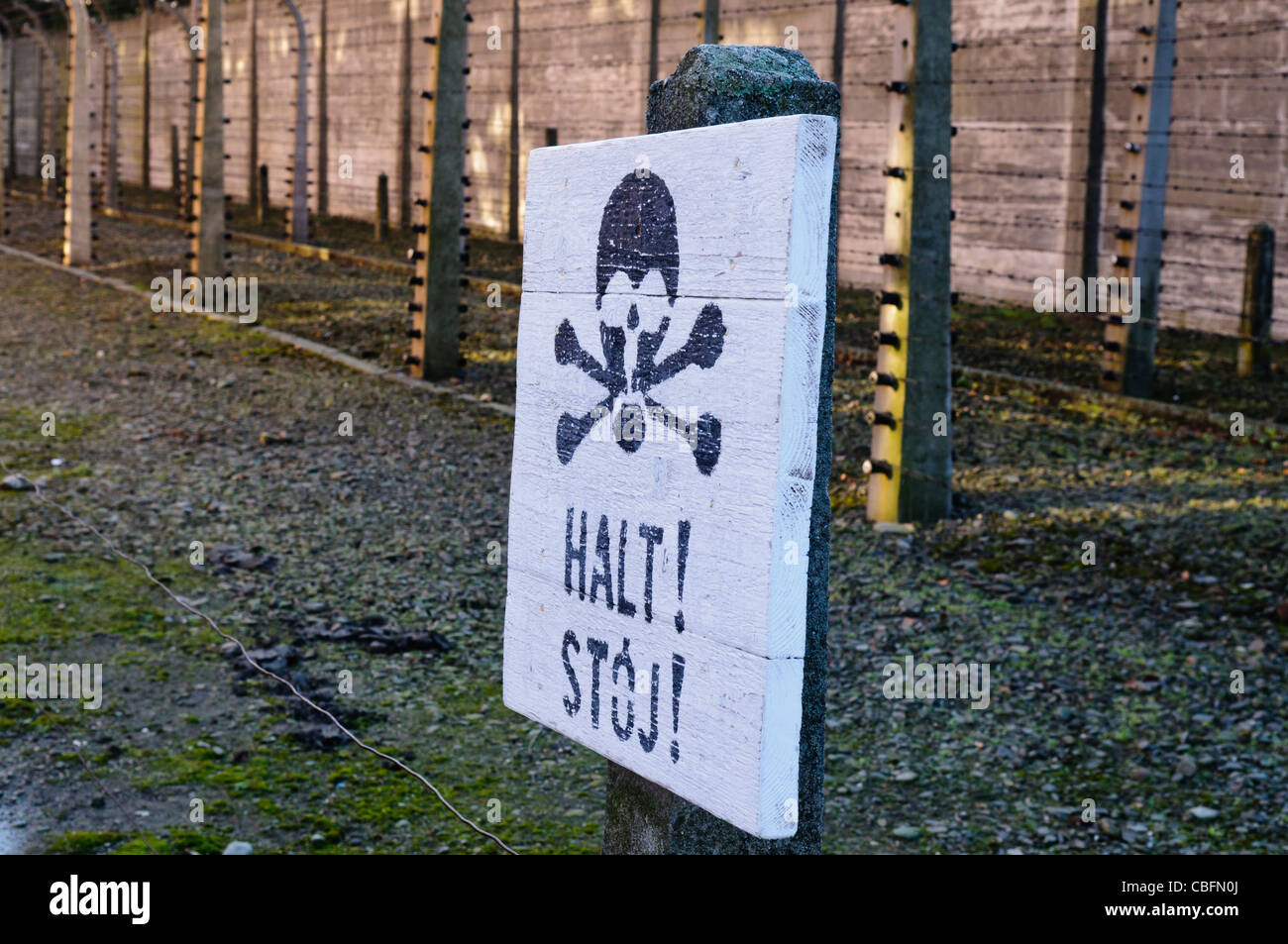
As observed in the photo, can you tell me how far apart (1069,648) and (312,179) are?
24907 millimetres

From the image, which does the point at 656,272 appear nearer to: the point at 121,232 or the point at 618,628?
the point at 618,628

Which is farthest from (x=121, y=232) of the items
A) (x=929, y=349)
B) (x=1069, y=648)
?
(x=1069, y=648)

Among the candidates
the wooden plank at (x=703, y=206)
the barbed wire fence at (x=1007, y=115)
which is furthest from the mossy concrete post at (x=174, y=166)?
the wooden plank at (x=703, y=206)

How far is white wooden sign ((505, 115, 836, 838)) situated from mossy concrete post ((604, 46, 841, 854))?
0.58ft

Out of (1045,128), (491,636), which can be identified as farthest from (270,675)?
(1045,128)

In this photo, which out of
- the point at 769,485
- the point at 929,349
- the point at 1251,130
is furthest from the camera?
the point at 1251,130

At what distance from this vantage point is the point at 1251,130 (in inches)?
478

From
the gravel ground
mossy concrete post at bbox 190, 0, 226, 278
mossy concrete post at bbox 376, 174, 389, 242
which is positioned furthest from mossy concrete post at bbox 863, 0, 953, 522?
mossy concrete post at bbox 376, 174, 389, 242

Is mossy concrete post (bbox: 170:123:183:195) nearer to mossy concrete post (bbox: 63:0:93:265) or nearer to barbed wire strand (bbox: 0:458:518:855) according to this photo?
mossy concrete post (bbox: 63:0:93:265)

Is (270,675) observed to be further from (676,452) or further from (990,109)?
(990,109)

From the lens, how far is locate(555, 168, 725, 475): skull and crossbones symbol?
188cm

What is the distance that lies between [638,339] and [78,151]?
56.5 feet

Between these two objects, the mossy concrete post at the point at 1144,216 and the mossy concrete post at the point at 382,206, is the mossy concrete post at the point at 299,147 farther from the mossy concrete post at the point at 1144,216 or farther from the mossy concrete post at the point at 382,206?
the mossy concrete post at the point at 1144,216

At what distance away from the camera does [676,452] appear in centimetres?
192
